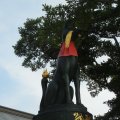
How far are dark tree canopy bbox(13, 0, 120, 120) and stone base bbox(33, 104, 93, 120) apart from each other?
6.36 m

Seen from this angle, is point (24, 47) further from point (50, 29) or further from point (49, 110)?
point (49, 110)

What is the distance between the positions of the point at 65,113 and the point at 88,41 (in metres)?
8.58

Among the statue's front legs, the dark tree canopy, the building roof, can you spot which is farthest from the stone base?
the building roof

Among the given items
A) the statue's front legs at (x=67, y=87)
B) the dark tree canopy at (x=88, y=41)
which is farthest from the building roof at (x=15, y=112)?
the statue's front legs at (x=67, y=87)

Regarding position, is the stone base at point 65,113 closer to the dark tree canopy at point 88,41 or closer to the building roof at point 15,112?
the dark tree canopy at point 88,41

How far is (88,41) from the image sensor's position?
50.8 feet

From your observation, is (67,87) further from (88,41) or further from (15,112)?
(15,112)

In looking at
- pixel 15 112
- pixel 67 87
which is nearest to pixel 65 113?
pixel 67 87

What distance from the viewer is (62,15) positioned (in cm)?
1447

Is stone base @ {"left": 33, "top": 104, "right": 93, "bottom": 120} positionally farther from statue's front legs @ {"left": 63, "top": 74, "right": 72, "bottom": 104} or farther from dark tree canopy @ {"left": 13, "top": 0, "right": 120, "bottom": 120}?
dark tree canopy @ {"left": 13, "top": 0, "right": 120, "bottom": 120}

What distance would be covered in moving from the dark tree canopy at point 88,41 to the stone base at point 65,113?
6.36m

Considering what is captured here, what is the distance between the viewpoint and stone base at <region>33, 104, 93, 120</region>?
23.2 ft

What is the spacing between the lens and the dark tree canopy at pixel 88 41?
14.0 m

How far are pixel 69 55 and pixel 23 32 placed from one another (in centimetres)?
939
